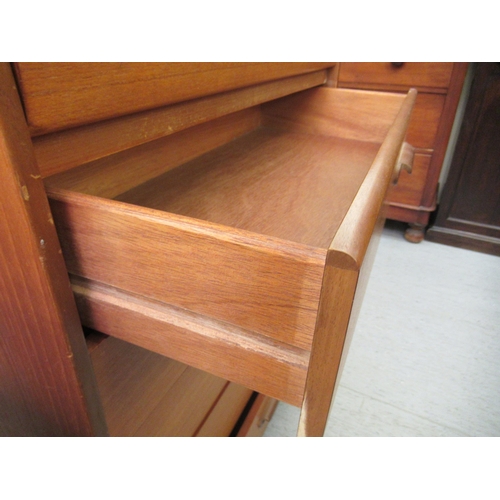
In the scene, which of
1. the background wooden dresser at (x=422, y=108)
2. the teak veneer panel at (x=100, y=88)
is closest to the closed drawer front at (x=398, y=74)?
the background wooden dresser at (x=422, y=108)

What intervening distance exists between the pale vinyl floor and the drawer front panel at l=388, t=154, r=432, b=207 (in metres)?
0.21

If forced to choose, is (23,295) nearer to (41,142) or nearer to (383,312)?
(41,142)

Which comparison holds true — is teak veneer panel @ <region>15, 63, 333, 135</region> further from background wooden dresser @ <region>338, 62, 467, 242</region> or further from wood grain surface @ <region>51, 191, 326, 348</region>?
background wooden dresser @ <region>338, 62, 467, 242</region>

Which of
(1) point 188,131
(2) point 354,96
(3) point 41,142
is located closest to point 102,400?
(3) point 41,142

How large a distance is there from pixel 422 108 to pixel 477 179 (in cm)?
32

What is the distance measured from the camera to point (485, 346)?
1.06 metres

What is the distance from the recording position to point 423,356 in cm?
104

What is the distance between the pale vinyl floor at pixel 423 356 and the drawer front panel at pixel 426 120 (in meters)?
0.41

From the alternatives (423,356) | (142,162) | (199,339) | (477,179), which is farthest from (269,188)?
(477,179)

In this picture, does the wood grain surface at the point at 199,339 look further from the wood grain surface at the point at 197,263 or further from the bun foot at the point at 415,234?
the bun foot at the point at 415,234

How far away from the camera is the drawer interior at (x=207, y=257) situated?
0.90 ft

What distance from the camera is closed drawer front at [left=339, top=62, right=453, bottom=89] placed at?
125cm

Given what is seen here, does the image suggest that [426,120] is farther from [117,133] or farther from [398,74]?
[117,133]

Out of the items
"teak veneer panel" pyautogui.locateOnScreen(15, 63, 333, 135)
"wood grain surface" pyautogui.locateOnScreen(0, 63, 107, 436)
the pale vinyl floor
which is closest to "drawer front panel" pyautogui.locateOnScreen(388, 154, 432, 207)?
the pale vinyl floor
